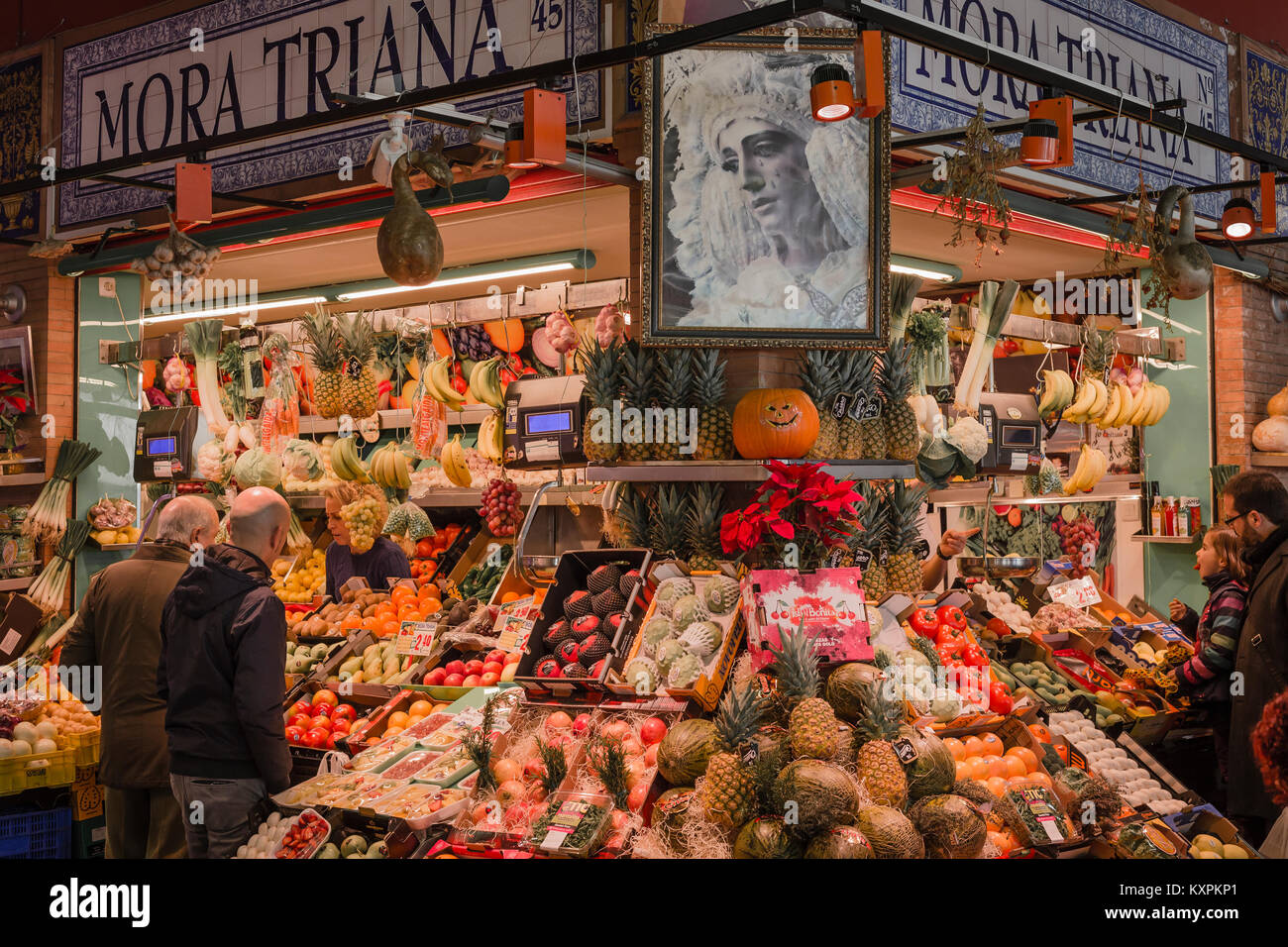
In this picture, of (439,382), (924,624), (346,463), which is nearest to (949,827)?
(924,624)

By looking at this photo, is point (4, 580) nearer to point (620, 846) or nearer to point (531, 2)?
point (531, 2)

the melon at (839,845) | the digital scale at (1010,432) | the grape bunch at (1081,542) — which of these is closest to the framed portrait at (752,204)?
the digital scale at (1010,432)

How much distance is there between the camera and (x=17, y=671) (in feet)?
19.7

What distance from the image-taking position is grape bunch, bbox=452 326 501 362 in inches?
312

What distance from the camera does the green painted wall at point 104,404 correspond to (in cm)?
788

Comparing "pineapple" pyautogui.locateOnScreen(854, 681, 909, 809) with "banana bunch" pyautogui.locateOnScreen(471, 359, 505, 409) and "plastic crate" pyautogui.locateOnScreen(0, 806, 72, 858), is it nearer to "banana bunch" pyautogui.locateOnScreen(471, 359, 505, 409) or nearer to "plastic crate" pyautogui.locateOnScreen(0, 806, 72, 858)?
"banana bunch" pyautogui.locateOnScreen(471, 359, 505, 409)

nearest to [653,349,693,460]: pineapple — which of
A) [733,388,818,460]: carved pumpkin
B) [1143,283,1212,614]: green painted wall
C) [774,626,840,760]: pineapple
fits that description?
[733,388,818,460]: carved pumpkin

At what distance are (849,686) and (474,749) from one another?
4.19 feet

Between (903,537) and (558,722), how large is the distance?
1.84 m

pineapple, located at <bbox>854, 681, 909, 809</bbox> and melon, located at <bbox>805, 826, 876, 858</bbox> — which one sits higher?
pineapple, located at <bbox>854, 681, 909, 809</bbox>

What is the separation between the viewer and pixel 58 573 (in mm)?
7520

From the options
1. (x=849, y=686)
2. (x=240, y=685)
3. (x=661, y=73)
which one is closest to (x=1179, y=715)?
(x=849, y=686)

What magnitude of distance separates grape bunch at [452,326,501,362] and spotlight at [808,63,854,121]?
4467mm

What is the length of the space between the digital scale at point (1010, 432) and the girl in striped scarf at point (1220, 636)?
117 cm
